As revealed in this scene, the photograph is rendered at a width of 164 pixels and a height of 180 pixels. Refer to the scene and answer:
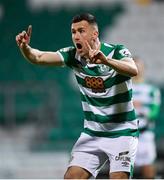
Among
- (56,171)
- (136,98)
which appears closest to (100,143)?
(136,98)

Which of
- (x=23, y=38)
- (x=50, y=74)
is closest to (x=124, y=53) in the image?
(x=23, y=38)

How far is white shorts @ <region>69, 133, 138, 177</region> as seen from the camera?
499 centimetres

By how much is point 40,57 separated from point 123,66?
67 cm

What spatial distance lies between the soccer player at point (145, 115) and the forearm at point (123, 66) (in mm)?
2789

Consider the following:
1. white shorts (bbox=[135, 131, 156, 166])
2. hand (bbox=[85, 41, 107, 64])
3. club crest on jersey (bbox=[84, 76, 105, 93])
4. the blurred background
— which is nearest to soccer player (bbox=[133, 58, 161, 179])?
white shorts (bbox=[135, 131, 156, 166])

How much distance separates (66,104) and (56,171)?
8.28 ft

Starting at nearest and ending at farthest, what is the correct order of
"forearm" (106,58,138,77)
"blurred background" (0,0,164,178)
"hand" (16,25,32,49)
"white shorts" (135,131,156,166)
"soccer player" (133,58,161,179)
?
"forearm" (106,58,138,77) < "hand" (16,25,32,49) < "soccer player" (133,58,161,179) < "white shorts" (135,131,156,166) < "blurred background" (0,0,164,178)

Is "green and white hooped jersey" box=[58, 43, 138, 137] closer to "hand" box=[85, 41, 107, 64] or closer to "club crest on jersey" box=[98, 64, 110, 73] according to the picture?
"club crest on jersey" box=[98, 64, 110, 73]

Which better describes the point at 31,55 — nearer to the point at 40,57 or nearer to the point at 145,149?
the point at 40,57

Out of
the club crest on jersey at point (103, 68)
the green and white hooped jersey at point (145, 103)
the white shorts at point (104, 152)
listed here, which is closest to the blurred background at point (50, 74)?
the green and white hooped jersey at point (145, 103)

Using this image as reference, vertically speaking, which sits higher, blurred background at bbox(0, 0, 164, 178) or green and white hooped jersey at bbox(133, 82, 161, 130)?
green and white hooped jersey at bbox(133, 82, 161, 130)

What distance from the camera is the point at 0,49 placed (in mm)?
14297

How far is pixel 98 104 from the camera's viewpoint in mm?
5004

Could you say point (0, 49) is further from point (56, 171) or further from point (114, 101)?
point (114, 101)
